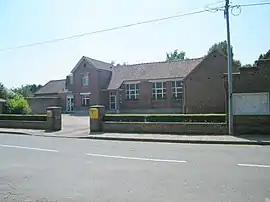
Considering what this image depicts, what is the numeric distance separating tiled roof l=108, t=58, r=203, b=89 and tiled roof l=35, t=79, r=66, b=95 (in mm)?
12171

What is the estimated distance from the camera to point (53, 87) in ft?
191

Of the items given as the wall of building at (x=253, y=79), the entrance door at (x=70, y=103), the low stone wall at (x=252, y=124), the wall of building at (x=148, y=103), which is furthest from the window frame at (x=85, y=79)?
the low stone wall at (x=252, y=124)

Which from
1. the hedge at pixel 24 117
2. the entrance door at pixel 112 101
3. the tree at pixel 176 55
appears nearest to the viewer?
the hedge at pixel 24 117

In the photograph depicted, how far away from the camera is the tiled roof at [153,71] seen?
140ft

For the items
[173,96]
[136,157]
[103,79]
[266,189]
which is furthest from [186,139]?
[103,79]

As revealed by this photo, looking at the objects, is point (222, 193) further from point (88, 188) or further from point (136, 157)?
point (136, 157)

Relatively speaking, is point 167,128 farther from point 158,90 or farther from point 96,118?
point 158,90

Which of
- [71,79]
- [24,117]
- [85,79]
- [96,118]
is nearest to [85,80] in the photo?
[85,79]

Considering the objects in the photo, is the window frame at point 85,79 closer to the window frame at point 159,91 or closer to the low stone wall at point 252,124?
the window frame at point 159,91

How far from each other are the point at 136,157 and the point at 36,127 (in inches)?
615

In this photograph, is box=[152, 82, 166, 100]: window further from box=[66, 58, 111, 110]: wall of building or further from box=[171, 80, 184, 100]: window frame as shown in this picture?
box=[66, 58, 111, 110]: wall of building

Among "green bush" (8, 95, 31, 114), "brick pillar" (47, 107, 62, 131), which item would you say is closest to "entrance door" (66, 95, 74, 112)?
"green bush" (8, 95, 31, 114)

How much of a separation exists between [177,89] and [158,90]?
2.86 metres

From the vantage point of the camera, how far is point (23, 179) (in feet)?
25.4
